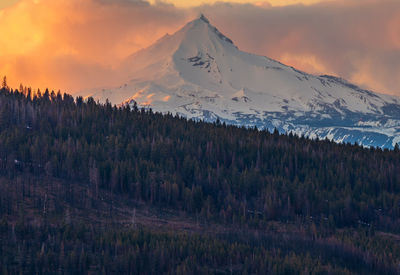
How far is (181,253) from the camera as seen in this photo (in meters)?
188

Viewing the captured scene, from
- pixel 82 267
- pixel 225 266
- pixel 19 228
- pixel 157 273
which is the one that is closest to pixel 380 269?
pixel 225 266

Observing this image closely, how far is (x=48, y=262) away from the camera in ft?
575

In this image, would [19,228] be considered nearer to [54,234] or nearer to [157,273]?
[54,234]

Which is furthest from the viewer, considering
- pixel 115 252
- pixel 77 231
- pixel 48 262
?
pixel 77 231

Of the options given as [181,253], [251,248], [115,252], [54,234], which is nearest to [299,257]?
[251,248]

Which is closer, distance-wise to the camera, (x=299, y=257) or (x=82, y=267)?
(x=82, y=267)

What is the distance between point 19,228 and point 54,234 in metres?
7.45

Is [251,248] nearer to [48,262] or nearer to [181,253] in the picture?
[181,253]

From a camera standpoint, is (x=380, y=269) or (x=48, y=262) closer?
(x=48, y=262)

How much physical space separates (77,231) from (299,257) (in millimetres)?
46838

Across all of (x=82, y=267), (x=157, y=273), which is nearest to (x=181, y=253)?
(x=157, y=273)

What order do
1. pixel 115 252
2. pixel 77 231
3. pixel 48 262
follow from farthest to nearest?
pixel 77 231 → pixel 115 252 → pixel 48 262

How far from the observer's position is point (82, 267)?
17812 cm

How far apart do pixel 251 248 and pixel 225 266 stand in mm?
12645
